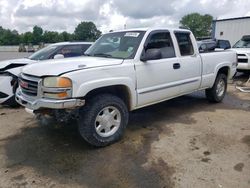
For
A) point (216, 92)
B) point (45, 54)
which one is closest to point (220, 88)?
point (216, 92)

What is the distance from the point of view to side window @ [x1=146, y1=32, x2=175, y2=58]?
465cm

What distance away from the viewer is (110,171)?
131 inches

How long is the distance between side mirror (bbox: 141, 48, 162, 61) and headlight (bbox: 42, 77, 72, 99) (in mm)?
1465

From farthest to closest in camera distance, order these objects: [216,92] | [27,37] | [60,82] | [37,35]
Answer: [37,35]
[27,37]
[216,92]
[60,82]

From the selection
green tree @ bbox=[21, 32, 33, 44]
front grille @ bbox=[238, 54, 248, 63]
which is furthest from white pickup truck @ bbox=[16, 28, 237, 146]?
green tree @ bbox=[21, 32, 33, 44]

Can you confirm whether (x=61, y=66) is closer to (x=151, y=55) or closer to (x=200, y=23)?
(x=151, y=55)

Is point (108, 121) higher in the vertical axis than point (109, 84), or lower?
lower

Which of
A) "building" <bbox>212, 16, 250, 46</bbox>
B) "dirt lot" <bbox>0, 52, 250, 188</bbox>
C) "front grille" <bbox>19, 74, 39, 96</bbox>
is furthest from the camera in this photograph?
"building" <bbox>212, 16, 250, 46</bbox>

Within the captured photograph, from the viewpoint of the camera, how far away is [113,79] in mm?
3822

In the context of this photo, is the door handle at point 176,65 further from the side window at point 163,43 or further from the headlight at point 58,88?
the headlight at point 58,88

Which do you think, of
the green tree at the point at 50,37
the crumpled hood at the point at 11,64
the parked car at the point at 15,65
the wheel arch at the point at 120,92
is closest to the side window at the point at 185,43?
the wheel arch at the point at 120,92

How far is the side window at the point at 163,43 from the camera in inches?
183

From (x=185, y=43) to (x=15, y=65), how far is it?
433cm

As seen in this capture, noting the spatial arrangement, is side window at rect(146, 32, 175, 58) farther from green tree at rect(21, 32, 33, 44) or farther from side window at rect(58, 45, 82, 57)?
green tree at rect(21, 32, 33, 44)
